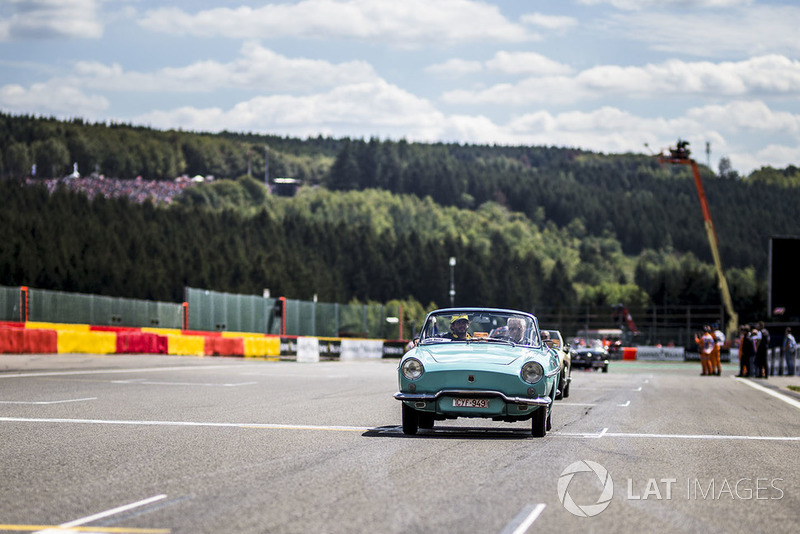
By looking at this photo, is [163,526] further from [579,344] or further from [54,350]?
[579,344]

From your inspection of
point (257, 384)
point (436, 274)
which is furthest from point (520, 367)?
point (436, 274)

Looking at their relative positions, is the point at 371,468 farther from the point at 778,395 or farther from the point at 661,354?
the point at 661,354

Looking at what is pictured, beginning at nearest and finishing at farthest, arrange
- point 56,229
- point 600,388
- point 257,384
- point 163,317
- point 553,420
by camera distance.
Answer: point 553,420 → point 257,384 → point 600,388 → point 163,317 → point 56,229

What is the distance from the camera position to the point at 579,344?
150 ft

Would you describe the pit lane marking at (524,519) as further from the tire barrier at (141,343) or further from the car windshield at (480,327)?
the tire barrier at (141,343)

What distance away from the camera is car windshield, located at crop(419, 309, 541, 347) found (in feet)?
46.2

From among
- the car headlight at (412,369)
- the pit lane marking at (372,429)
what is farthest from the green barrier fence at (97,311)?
the car headlight at (412,369)

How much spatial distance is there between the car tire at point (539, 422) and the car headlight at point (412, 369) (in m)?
1.43

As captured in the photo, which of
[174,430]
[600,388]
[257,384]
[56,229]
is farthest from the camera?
[56,229]

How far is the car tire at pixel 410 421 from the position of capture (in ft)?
43.2

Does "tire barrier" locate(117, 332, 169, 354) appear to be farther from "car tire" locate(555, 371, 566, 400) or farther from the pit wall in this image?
"car tire" locate(555, 371, 566, 400)

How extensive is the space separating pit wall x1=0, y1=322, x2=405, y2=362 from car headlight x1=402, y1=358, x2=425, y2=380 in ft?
73.7

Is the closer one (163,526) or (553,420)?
(163,526)

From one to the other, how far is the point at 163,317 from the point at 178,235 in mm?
114895
